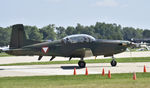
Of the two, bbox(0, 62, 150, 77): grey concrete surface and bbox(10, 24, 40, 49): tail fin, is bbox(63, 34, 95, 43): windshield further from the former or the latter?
bbox(10, 24, 40, 49): tail fin

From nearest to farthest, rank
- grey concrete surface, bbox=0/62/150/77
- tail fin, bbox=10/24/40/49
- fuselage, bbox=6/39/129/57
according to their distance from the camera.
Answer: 1. grey concrete surface, bbox=0/62/150/77
2. tail fin, bbox=10/24/40/49
3. fuselage, bbox=6/39/129/57

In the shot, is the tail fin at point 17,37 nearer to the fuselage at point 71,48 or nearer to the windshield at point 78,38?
the fuselage at point 71,48

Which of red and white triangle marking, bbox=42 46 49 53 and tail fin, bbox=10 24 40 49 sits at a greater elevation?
tail fin, bbox=10 24 40 49

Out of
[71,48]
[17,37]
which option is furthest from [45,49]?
[17,37]

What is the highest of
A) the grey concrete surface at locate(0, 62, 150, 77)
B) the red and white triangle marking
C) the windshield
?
the windshield

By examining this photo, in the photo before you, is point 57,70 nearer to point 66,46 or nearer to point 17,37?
point 66,46

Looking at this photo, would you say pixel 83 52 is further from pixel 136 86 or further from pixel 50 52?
pixel 136 86

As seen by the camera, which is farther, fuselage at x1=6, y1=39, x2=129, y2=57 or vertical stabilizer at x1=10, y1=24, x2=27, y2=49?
fuselage at x1=6, y1=39, x2=129, y2=57

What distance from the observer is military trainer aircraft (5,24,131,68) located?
2820 cm

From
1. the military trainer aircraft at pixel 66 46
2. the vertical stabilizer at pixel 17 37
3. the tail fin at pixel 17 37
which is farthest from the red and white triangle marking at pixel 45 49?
the vertical stabilizer at pixel 17 37

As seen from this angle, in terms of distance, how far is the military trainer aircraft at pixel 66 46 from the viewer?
28203 millimetres

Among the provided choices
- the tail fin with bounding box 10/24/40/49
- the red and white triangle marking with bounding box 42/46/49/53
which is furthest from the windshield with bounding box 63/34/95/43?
the tail fin with bounding box 10/24/40/49

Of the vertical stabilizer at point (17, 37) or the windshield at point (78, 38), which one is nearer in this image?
the vertical stabilizer at point (17, 37)

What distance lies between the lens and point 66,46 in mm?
28625
